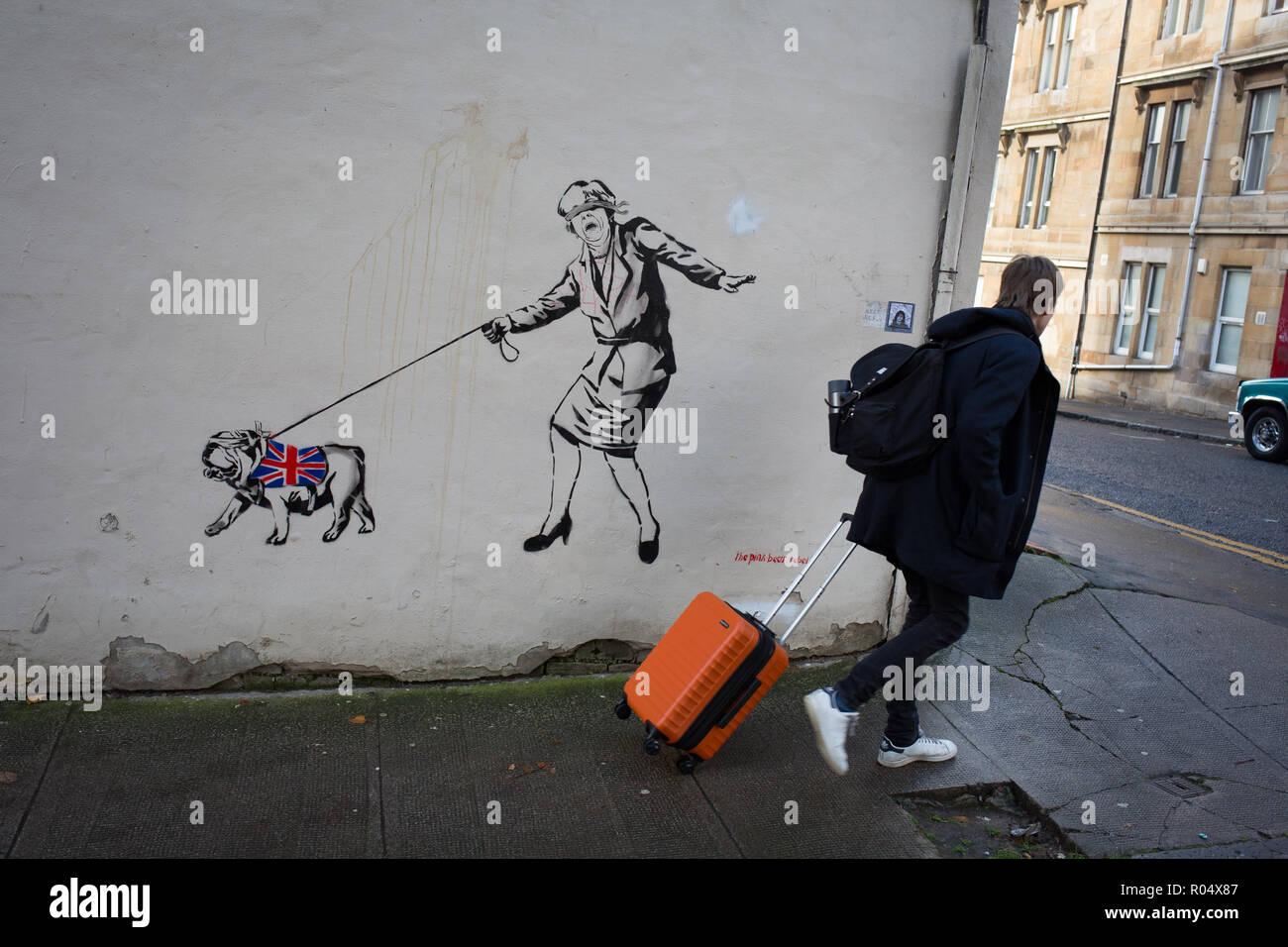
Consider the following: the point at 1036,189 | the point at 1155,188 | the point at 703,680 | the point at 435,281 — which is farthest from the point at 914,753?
the point at 1036,189

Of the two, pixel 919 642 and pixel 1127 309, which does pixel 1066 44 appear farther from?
pixel 919 642

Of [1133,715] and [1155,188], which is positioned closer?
[1133,715]

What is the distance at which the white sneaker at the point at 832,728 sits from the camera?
392cm

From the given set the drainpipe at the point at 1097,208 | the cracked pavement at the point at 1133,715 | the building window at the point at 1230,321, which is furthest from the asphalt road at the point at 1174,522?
the drainpipe at the point at 1097,208

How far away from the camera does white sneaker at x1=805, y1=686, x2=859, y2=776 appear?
12.8 feet

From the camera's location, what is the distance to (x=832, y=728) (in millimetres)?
3926

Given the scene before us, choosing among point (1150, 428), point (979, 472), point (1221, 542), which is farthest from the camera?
point (1150, 428)

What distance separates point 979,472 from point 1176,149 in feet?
71.9

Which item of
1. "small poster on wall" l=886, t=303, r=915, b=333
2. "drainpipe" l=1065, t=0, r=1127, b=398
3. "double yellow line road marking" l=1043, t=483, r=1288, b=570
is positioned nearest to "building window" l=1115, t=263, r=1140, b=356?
"drainpipe" l=1065, t=0, r=1127, b=398

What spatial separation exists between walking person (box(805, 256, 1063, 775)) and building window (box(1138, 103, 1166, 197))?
21.5m

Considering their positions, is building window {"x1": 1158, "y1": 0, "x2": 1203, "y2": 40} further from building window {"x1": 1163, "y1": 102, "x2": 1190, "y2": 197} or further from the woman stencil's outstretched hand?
the woman stencil's outstretched hand

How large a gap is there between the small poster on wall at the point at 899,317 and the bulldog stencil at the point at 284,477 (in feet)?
8.40

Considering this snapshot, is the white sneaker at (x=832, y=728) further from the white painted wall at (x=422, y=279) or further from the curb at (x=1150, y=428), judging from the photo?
the curb at (x=1150, y=428)
